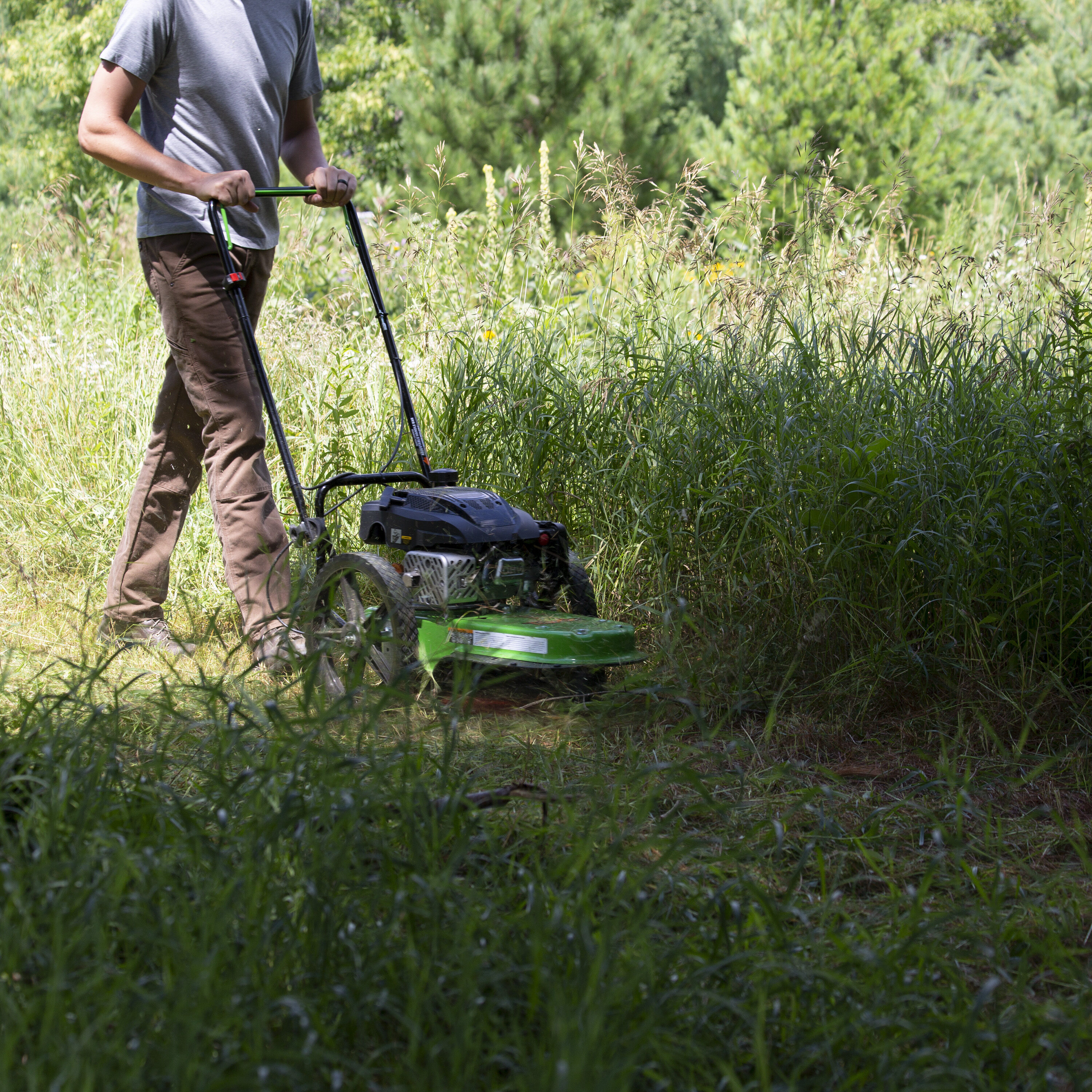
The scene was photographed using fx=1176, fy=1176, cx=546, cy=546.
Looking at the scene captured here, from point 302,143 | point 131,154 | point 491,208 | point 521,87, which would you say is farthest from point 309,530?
point 521,87

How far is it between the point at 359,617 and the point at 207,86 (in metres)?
1.36

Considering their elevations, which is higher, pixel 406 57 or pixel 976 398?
pixel 406 57

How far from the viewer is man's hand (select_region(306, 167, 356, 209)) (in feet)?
9.72

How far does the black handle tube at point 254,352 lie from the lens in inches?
108

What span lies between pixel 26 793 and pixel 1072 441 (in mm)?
2247

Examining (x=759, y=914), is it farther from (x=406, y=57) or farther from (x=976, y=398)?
(x=406, y=57)

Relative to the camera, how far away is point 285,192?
2809 mm

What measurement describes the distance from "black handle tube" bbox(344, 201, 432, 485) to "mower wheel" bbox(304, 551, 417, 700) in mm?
315

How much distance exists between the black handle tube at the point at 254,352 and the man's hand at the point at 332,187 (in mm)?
280

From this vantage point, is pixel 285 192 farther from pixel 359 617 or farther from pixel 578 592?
pixel 578 592

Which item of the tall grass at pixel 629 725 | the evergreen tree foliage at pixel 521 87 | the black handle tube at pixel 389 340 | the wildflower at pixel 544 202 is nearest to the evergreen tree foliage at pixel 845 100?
the evergreen tree foliage at pixel 521 87

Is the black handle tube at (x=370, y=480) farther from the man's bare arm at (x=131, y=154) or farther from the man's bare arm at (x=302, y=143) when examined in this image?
the man's bare arm at (x=302, y=143)

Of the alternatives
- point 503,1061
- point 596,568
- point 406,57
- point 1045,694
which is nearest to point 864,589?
point 1045,694

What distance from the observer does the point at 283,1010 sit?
Answer: 48.9 inches
